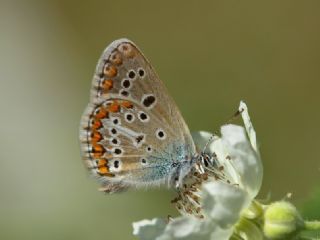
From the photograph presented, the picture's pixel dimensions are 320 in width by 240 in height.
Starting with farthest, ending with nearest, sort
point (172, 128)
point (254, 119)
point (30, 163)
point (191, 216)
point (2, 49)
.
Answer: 1. point (2, 49)
2. point (30, 163)
3. point (254, 119)
4. point (172, 128)
5. point (191, 216)

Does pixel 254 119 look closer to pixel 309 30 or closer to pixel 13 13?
A: pixel 309 30

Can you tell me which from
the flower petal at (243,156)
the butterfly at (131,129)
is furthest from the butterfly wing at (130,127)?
the flower petal at (243,156)

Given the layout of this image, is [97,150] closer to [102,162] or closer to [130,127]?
[102,162]

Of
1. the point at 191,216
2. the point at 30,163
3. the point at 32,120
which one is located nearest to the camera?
the point at 191,216

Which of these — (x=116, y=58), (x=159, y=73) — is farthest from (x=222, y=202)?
(x=159, y=73)

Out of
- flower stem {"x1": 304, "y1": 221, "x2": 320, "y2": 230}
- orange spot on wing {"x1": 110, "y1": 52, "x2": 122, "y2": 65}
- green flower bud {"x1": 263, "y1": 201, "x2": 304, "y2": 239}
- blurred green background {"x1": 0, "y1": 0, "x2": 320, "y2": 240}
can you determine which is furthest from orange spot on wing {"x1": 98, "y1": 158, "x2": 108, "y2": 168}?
blurred green background {"x1": 0, "y1": 0, "x2": 320, "y2": 240}

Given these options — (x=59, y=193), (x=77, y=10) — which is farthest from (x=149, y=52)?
(x=59, y=193)
